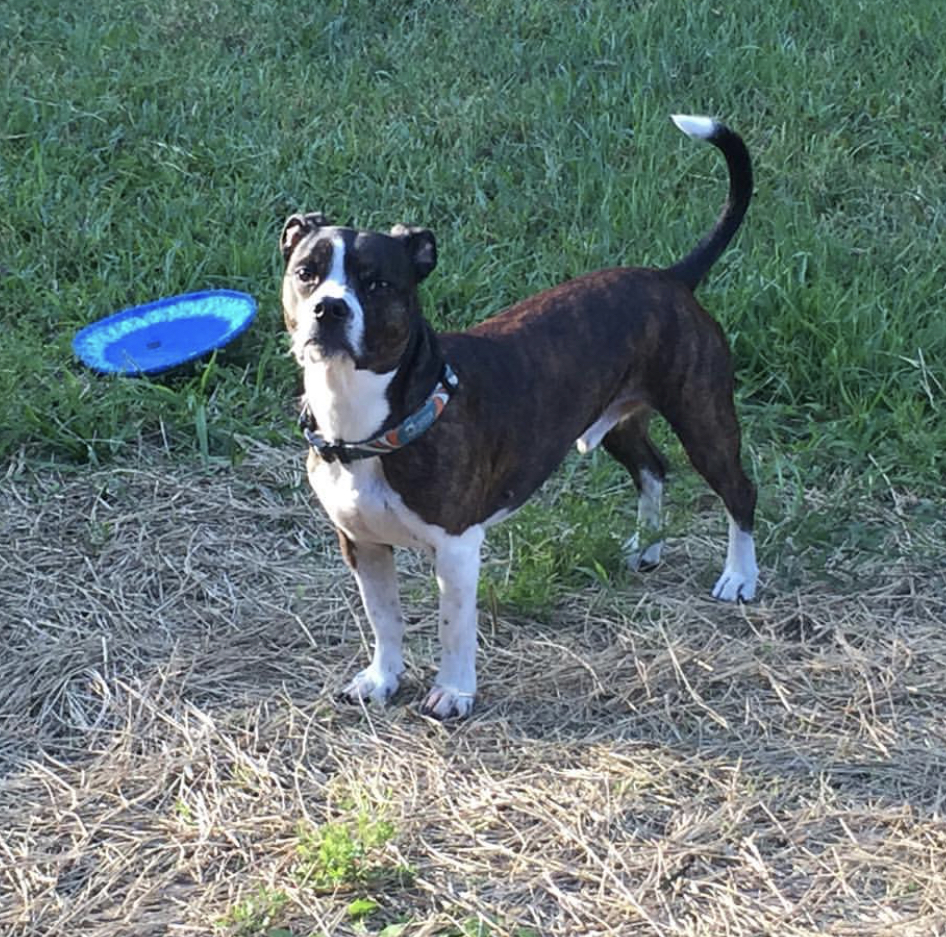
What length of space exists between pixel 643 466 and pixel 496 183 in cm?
246

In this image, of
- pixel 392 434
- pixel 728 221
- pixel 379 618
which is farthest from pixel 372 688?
pixel 728 221

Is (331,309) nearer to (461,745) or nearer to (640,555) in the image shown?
(461,745)

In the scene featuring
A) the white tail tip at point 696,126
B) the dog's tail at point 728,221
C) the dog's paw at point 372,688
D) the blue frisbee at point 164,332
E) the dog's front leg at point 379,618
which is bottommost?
the blue frisbee at point 164,332

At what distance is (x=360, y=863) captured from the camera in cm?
293

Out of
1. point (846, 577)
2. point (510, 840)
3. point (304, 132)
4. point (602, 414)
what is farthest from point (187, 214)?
point (510, 840)

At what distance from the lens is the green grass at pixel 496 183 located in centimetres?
491

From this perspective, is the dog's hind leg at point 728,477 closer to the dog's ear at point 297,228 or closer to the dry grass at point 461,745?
the dry grass at point 461,745

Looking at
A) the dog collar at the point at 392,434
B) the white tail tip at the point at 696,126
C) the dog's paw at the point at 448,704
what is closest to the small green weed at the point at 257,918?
the dog's paw at the point at 448,704

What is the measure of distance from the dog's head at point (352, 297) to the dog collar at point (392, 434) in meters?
0.13

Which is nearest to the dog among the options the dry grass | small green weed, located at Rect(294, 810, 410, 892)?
the dry grass

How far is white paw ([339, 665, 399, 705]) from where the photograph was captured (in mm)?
3598

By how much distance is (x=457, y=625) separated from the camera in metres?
3.46

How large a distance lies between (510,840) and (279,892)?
0.49 metres

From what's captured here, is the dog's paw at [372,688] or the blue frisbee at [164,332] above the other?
the dog's paw at [372,688]
